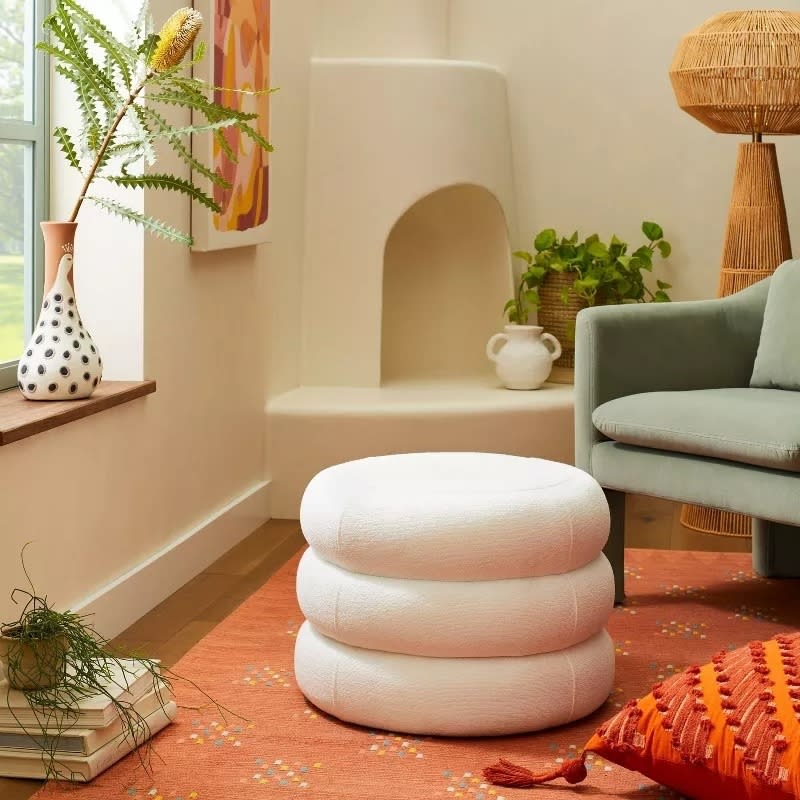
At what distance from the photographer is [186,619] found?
303cm

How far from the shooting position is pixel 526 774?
209 centimetres

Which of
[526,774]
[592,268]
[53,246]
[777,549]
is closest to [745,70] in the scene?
[592,268]

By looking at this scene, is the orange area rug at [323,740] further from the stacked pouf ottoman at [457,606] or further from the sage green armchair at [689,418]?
the sage green armchair at [689,418]

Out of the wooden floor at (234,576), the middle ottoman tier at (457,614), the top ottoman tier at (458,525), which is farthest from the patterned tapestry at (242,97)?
the middle ottoman tier at (457,614)

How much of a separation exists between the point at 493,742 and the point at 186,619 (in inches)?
40.0

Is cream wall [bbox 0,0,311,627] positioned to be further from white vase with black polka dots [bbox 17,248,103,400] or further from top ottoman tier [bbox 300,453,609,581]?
top ottoman tier [bbox 300,453,609,581]

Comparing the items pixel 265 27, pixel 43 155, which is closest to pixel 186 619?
pixel 43 155

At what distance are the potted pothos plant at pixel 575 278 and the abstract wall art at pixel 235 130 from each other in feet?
4.01

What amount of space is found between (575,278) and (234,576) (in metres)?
1.96

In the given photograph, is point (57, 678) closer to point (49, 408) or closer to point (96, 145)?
point (49, 408)

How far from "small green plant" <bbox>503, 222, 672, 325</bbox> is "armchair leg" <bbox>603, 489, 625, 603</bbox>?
1.57m

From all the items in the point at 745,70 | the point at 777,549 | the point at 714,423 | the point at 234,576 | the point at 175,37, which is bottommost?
the point at 234,576

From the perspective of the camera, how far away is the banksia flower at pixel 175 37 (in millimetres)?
2514

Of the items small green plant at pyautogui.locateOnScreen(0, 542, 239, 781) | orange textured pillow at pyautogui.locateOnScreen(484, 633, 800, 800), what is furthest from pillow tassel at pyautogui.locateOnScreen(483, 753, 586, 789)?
small green plant at pyautogui.locateOnScreen(0, 542, 239, 781)
